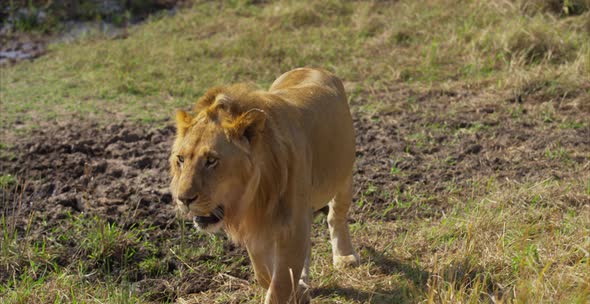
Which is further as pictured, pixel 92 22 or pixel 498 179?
pixel 92 22

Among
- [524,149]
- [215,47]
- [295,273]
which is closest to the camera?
[295,273]

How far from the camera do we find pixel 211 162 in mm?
3172

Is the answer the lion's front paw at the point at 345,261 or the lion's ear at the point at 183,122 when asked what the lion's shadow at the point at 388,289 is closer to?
the lion's front paw at the point at 345,261

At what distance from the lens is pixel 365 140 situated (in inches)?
264

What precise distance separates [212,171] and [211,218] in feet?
0.69

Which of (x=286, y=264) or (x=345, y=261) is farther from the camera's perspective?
(x=345, y=261)

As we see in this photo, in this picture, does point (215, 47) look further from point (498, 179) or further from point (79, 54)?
point (498, 179)

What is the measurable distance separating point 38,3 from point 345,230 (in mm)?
10304

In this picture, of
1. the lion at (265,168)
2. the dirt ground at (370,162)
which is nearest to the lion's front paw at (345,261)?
the lion at (265,168)

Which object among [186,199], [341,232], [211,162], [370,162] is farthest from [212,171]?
[370,162]

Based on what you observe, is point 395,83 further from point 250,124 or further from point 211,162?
point 211,162

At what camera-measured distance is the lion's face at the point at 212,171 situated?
311 cm

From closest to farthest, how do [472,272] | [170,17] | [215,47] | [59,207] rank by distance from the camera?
1. [472,272]
2. [59,207]
3. [215,47]
4. [170,17]


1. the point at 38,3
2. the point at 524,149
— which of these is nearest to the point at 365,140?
the point at 524,149
